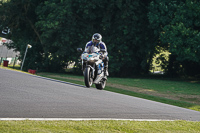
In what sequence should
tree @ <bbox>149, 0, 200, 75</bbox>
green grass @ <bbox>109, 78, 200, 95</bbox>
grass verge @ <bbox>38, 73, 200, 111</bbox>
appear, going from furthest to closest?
tree @ <bbox>149, 0, 200, 75</bbox>, green grass @ <bbox>109, 78, 200, 95</bbox>, grass verge @ <bbox>38, 73, 200, 111</bbox>

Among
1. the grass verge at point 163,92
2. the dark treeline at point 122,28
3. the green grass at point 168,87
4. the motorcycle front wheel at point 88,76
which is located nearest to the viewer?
the motorcycle front wheel at point 88,76

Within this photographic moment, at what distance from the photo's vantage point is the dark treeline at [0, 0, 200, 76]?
90.6ft

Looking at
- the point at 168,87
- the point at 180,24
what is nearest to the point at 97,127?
the point at 168,87

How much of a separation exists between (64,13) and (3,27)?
35.0 feet

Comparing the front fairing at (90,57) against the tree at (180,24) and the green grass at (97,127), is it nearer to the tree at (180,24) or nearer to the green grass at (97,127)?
the green grass at (97,127)

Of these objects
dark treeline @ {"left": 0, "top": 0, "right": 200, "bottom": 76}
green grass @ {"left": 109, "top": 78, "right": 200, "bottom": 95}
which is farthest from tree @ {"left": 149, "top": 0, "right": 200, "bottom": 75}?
green grass @ {"left": 109, "top": 78, "right": 200, "bottom": 95}

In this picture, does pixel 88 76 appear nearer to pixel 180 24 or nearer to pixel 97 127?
pixel 97 127

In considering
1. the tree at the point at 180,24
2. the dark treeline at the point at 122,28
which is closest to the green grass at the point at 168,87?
the tree at the point at 180,24

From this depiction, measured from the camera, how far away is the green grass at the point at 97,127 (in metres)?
5.23

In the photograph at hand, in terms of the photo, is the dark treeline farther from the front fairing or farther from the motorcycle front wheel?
the motorcycle front wheel

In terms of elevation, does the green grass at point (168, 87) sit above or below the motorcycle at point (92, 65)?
below

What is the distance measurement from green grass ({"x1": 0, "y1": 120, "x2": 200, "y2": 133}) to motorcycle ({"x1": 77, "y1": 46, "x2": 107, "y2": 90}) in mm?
5514

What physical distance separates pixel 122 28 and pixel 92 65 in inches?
785

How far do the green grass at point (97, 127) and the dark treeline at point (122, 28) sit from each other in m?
20.8
